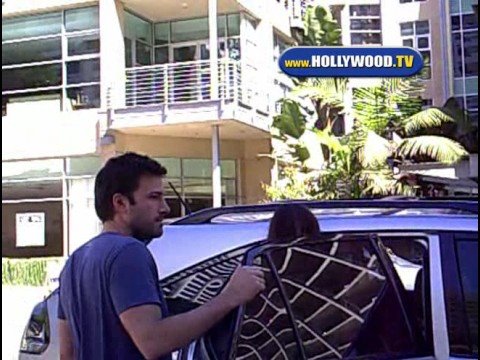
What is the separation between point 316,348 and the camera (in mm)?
2686

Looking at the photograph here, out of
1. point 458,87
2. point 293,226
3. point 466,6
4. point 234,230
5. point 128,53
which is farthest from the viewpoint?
point 466,6

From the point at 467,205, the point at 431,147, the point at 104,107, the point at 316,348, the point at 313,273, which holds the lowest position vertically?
the point at 316,348

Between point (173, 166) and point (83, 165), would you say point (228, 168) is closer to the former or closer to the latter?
point (173, 166)

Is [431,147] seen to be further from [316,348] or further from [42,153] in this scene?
[316,348]

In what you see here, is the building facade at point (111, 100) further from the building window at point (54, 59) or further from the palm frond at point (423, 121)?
the palm frond at point (423, 121)

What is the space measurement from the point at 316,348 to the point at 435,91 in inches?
991

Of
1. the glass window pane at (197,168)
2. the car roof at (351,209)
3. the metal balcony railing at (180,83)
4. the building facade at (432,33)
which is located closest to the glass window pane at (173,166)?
the glass window pane at (197,168)

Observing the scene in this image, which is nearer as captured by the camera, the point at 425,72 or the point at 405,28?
the point at 425,72

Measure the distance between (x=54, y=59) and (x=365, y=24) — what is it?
12818 mm

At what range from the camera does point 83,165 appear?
2111 centimetres

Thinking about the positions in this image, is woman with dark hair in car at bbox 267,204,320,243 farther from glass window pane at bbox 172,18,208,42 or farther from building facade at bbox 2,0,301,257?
glass window pane at bbox 172,18,208,42

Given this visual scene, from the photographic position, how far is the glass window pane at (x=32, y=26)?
21.5 m

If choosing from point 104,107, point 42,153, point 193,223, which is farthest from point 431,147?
point 193,223

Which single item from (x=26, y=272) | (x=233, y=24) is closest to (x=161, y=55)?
(x=233, y=24)
